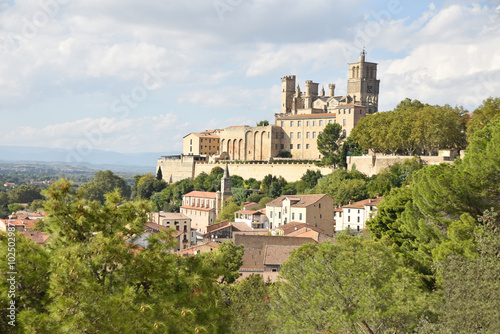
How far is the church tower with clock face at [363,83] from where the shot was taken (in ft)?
290

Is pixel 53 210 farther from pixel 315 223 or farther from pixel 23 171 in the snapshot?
pixel 23 171

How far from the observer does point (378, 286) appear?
17109mm

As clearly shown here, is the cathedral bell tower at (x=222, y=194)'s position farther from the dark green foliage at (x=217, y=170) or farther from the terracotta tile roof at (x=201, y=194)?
the dark green foliage at (x=217, y=170)

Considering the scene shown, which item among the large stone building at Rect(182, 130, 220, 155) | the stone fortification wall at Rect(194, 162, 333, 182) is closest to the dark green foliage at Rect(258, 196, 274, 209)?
the stone fortification wall at Rect(194, 162, 333, 182)

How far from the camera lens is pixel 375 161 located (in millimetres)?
62125

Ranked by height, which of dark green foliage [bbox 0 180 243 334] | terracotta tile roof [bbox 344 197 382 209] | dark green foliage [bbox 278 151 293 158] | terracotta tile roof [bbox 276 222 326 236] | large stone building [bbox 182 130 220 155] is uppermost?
large stone building [bbox 182 130 220 155]

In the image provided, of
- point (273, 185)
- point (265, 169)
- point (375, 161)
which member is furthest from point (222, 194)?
point (375, 161)

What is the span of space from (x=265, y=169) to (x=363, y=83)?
23.0m

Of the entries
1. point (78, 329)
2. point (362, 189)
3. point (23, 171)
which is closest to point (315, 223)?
point (362, 189)

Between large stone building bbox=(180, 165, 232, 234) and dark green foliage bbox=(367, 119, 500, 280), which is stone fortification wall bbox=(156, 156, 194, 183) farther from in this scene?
dark green foliage bbox=(367, 119, 500, 280)

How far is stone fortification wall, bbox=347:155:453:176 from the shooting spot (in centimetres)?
5684

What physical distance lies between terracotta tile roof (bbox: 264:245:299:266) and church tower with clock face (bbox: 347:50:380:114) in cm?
5498

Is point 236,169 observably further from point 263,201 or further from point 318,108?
point 318,108

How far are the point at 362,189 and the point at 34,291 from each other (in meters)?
51.6
